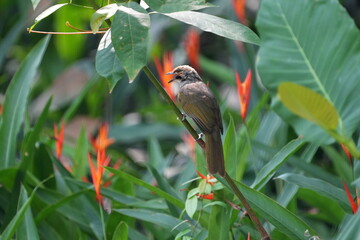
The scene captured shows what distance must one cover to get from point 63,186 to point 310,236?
3.95 feet

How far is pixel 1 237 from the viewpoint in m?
2.43

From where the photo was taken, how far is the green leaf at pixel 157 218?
98.2 inches

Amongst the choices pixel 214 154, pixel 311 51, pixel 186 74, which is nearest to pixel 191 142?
pixel 186 74

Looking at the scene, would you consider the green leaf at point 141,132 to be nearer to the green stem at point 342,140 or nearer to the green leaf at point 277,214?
the green leaf at point 277,214

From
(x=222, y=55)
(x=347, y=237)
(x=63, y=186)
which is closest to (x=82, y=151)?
(x=63, y=186)

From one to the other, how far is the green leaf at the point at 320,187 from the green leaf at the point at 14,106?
122 centimetres

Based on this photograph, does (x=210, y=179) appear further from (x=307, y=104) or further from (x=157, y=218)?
(x=307, y=104)

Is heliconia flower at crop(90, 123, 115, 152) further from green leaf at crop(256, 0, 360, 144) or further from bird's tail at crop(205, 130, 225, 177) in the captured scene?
green leaf at crop(256, 0, 360, 144)

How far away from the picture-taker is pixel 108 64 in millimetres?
1845

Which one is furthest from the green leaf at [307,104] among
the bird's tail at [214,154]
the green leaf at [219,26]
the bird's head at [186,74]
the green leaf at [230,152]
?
the bird's head at [186,74]

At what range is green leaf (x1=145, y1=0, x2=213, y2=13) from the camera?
5.65ft

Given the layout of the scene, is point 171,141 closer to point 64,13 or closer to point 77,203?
point 64,13

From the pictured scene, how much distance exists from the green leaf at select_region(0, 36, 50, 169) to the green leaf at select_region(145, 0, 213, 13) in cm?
150

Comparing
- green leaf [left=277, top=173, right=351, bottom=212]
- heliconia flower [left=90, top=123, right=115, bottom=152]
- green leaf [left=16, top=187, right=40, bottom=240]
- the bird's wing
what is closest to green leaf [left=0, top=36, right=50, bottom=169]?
heliconia flower [left=90, top=123, right=115, bottom=152]
